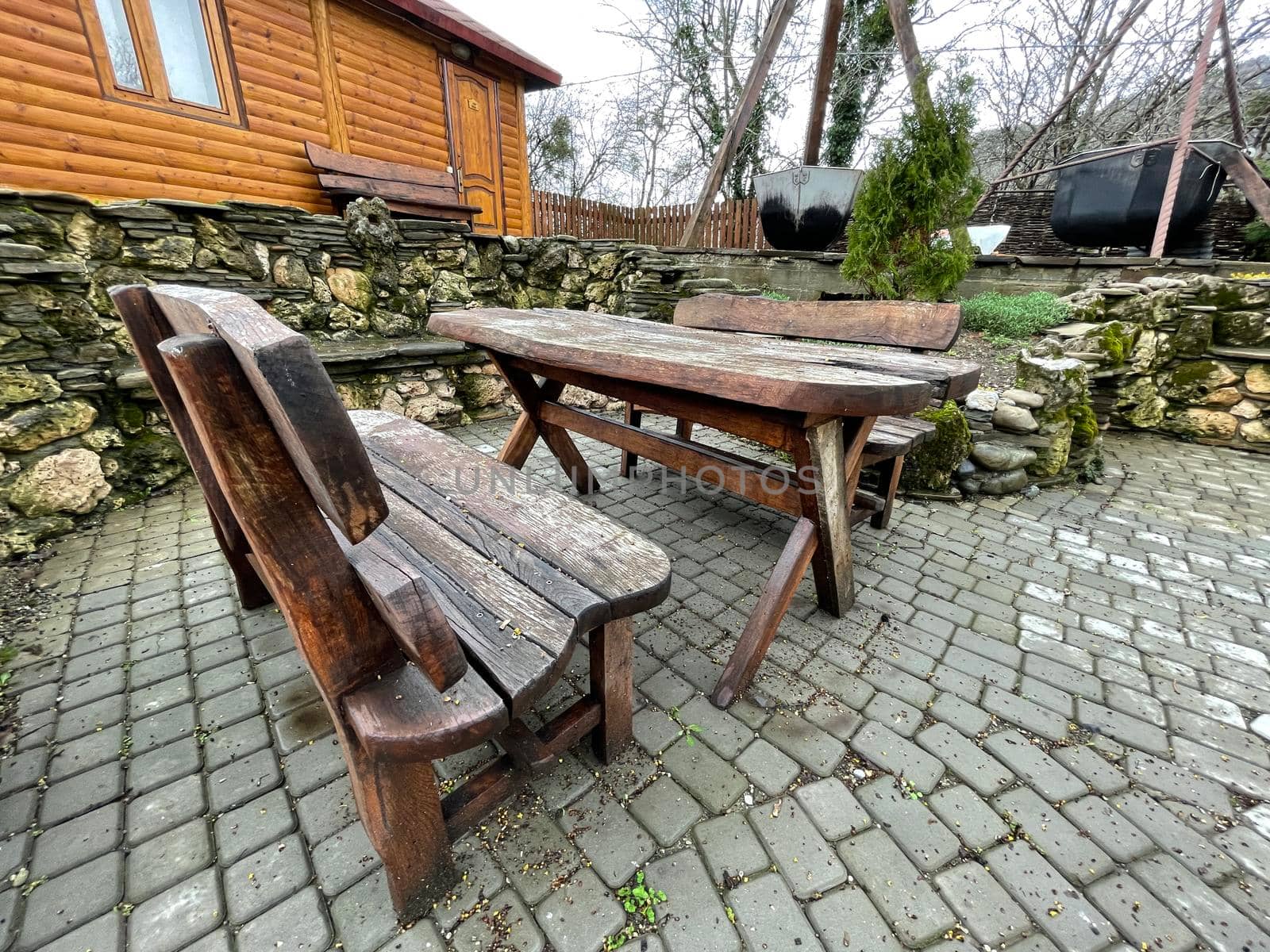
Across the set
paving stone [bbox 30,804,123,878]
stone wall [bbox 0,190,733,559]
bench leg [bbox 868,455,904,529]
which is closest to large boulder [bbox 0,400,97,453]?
stone wall [bbox 0,190,733,559]

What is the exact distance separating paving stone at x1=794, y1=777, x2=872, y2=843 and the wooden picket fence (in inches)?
289

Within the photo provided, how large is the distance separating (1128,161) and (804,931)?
7101mm

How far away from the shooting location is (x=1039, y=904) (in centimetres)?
110

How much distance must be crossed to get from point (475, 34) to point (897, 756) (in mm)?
8785

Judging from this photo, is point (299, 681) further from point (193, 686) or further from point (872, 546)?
point (872, 546)

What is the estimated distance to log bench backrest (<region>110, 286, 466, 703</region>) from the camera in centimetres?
57

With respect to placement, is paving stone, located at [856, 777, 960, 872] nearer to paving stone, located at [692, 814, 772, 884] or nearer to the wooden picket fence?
paving stone, located at [692, 814, 772, 884]

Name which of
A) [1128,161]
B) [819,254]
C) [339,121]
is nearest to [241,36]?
[339,121]

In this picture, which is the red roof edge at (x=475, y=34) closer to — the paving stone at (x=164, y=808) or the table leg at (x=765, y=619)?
the table leg at (x=765, y=619)

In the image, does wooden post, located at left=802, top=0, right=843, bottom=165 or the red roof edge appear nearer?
wooden post, located at left=802, top=0, right=843, bottom=165

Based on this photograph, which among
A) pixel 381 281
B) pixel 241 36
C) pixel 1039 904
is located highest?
pixel 241 36

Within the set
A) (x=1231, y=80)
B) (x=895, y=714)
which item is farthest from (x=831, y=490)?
(x=1231, y=80)

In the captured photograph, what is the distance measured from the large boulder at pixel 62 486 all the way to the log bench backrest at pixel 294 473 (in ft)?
8.84

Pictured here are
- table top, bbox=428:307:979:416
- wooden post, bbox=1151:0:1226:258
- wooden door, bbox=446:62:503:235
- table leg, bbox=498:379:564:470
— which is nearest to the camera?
table top, bbox=428:307:979:416
